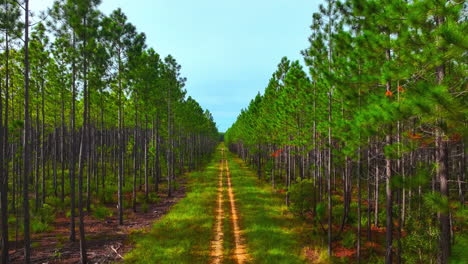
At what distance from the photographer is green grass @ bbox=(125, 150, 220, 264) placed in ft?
37.8

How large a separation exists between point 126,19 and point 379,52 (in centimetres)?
1594

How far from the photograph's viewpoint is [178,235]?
566 inches

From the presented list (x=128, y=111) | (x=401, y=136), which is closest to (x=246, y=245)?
(x=401, y=136)

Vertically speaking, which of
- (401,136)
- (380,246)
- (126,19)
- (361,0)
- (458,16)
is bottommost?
(380,246)

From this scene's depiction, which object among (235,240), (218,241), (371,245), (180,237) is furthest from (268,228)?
(371,245)

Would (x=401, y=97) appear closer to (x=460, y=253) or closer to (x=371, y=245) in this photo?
(x=460, y=253)

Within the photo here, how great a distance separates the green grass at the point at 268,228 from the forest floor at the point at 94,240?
19.6 feet

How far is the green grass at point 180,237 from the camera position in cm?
1152

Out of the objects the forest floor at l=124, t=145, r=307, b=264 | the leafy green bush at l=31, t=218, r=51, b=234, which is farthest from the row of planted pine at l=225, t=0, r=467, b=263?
the leafy green bush at l=31, t=218, r=51, b=234

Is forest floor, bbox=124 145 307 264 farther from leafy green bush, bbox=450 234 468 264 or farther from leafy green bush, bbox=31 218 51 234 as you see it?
leafy green bush, bbox=450 234 468 264

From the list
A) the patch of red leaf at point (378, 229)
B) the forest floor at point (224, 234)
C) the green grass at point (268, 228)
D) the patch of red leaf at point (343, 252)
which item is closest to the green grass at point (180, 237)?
the forest floor at point (224, 234)

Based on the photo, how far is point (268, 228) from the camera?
1519cm

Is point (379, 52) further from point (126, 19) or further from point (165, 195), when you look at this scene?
point (165, 195)

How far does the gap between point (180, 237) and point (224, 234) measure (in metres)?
2.35
